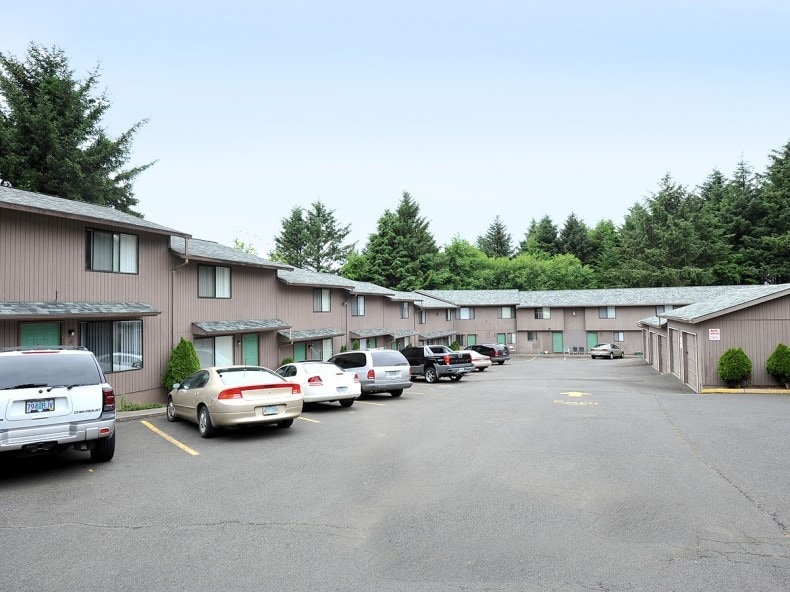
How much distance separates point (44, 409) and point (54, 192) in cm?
3221

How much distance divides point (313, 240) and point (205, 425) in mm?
66549

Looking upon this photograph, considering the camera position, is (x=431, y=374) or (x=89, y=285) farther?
(x=431, y=374)

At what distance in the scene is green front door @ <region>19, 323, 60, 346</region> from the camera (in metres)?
13.1

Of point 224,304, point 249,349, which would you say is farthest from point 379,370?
point 224,304

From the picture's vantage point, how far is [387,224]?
71.0m

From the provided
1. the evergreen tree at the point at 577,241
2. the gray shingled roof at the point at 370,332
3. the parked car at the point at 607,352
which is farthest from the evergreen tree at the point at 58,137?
the evergreen tree at the point at 577,241

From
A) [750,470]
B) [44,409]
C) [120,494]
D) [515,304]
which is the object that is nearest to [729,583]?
[750,470]

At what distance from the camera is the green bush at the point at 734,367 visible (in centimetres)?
1981

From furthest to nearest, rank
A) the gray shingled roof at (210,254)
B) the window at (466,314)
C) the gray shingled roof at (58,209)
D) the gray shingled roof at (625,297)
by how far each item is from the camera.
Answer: the window at (466,314)
the gray shingled roof at (625,297)
the gray shingled roof at (210,254)
the gray shingled roof at (58,209)

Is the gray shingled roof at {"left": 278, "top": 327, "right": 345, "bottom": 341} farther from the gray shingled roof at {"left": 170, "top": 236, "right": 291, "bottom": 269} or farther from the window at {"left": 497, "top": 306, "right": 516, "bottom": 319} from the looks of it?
the window at {"left": 497, "top": 306, "right": 516, "bottom": 319}

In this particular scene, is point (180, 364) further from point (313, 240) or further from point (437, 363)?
point (313, 240)

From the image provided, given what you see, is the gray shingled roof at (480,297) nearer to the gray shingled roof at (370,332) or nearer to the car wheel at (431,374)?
the gray shingled roof at (370,332)

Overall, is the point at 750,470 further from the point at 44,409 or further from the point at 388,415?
the point at 44,409

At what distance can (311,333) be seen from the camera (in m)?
25.5
